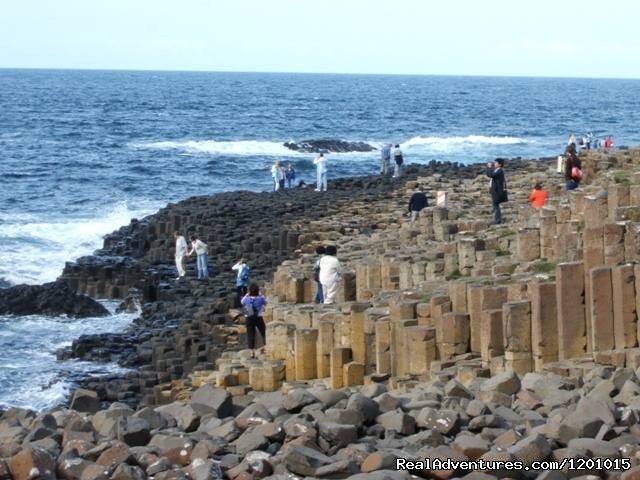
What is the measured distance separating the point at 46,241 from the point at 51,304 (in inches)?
468

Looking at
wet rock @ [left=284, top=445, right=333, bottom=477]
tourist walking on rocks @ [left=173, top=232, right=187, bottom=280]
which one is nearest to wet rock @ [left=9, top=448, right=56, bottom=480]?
wet rock @ [left=284, top=445, right=333, bottom=477]

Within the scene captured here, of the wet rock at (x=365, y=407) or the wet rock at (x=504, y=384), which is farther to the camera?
the wet rock at (x=504, y=384)

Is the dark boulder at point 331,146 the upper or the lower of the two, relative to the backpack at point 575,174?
lower

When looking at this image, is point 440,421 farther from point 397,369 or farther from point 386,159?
point 386,159

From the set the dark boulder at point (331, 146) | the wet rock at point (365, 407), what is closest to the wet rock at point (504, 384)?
the wet rock at point (365, 407)

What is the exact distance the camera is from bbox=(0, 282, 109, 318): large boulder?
26828mm

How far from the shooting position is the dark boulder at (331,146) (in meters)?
69.6

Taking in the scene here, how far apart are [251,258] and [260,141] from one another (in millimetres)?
49896

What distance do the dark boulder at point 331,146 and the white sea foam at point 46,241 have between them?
2400cm

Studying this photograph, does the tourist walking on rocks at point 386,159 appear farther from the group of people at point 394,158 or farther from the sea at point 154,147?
the sea at point 154,147

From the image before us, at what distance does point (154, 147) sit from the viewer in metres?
74.2

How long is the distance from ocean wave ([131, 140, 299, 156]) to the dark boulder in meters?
0.72

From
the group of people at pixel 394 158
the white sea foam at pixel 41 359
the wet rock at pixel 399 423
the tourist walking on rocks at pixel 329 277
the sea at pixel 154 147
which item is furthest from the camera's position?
the group of people at pixel 394 158

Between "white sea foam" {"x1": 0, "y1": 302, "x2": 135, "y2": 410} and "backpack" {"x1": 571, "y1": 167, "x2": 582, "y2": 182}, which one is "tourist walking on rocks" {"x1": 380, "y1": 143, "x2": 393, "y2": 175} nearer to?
"white sea foam" {"x1": 0, "y1": 302, "x2": 135, "y2": 410}
